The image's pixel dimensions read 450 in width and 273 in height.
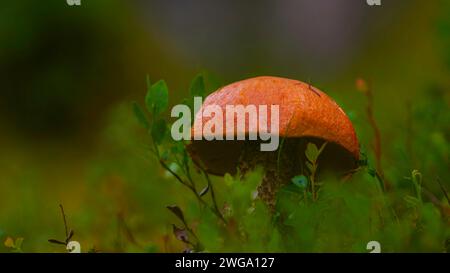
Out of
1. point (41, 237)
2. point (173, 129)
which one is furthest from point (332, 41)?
point (173, 129)

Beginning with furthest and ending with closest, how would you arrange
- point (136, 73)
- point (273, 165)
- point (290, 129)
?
point (136, 73), point (273, 165), point (290, 129)

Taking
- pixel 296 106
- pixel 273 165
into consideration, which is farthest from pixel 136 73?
pixel 296 106

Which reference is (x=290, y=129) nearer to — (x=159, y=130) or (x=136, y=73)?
(x=159, y=130)

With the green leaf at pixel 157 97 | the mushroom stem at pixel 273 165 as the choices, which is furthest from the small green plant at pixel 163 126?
the mushroom stem at pixel 273 165

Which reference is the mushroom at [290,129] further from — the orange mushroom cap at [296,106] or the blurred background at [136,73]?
the blurred background at [136,73]

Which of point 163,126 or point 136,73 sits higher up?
point 136,73

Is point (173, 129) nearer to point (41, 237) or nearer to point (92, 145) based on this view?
point (41, 237)

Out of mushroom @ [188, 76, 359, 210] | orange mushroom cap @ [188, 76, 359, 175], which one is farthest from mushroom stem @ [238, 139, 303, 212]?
orange mushroom cap @ [188, 76, 359, 175]
